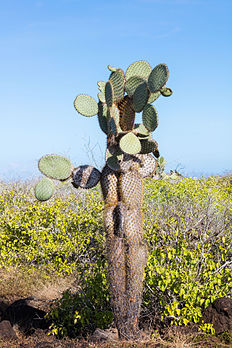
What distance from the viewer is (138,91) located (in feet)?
16.5

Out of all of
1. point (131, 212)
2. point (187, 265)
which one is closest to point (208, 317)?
point (187, 265)

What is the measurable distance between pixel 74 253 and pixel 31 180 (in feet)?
29.3

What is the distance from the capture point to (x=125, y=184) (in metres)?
5.12

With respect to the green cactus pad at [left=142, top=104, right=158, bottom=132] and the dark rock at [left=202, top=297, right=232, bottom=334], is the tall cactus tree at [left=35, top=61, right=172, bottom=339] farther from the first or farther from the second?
the dark rock at [left=202, top=297, right=232, bottom=334]

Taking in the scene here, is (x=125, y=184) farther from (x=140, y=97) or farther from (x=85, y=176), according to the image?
(x=140, y=97)

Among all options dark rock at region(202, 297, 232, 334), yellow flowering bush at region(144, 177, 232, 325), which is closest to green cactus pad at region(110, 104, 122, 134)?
yellow flowering bush at region(144, 177, 232, 325)

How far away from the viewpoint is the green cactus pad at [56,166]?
5453mm

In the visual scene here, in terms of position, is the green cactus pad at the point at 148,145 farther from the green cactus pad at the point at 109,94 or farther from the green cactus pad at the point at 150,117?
the green cactus pad at the point at 109,94

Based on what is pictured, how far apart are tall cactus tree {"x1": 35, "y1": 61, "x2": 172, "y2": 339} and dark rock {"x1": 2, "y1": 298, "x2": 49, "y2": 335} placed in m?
1.87

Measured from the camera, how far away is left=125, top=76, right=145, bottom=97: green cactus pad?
5103 millimetres

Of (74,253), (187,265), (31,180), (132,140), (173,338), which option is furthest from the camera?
(31,180)

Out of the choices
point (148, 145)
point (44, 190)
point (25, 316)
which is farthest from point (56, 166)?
point (25, 316)

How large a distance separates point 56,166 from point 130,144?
119cm

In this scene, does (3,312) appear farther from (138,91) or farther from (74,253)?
(138,91)
